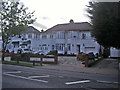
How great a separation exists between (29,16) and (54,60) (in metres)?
8.13

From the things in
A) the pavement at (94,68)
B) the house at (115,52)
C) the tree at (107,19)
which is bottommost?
the pavement at (94,68)

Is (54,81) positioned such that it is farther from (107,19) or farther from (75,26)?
(75,26)

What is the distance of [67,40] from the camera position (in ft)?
134

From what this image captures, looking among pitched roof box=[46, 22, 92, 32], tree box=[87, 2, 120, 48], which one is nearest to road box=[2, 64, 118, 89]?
tree box=[87, 2, 120, 48]

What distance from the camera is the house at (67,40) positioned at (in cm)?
3797

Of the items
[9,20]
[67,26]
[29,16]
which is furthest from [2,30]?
[67,26]

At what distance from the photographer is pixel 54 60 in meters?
22.6

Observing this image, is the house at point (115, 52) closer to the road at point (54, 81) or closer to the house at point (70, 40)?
the house at point (70, 40)

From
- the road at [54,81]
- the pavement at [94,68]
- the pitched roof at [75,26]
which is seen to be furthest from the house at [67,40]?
the road at [54,81]

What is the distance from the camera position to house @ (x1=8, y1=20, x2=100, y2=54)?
38.0 meters

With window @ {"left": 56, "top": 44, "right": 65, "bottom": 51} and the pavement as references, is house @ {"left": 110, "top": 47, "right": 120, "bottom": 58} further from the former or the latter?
window @ {"left": 56, "top": 44, "right": 65, "bottom": 51}

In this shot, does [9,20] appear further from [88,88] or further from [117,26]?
[88,88]

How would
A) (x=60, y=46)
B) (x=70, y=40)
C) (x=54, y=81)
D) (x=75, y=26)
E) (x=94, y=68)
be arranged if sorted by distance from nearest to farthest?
(x=54, y=81)
(x=94, y=68)
(x=70, y=40)
(x=60, y=46)
(x=75, y=26)

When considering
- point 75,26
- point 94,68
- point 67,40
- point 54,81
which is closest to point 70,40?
point 67,40
